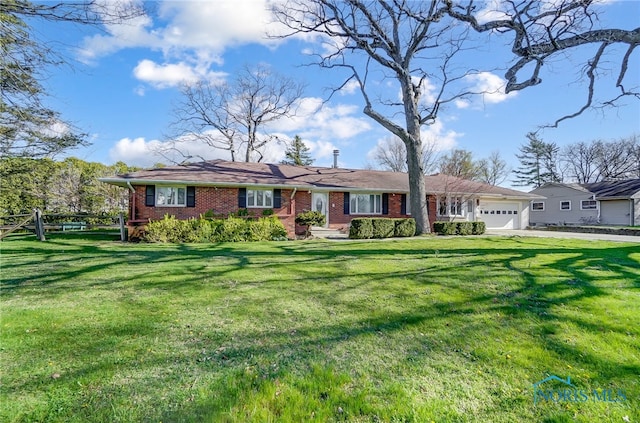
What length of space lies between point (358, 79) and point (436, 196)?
8.65 meters

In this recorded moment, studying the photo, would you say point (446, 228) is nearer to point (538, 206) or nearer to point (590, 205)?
point (590, 205)

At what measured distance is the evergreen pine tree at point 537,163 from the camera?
4700cm

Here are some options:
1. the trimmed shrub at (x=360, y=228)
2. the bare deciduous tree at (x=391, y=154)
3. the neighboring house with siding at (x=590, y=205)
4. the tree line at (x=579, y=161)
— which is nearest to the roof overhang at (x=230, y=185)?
the trimmed shrub at (x=360, y=228)

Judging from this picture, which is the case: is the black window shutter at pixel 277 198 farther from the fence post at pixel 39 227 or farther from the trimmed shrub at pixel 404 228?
the fence post at pixel 39 227

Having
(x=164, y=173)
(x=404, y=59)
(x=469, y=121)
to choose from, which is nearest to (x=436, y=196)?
(x=469, y=121)

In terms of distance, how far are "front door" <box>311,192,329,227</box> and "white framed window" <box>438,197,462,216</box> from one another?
741 cm

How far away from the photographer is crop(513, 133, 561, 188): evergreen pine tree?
47.0 metres

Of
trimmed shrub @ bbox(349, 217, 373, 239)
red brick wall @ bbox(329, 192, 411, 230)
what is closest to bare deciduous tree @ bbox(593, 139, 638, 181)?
red brick wall @ bbox(329, 192, 411, 230)

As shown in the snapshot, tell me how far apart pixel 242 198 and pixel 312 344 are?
12724mm

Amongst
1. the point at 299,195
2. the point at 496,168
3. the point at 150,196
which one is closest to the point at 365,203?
the point at 299,195

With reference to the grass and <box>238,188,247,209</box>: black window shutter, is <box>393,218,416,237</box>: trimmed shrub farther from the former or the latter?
the grass

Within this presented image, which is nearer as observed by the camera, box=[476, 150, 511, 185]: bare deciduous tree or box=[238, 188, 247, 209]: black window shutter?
box=[238, 188, 247, 209]: black window shutter

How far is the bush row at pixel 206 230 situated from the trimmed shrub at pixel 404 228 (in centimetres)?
590

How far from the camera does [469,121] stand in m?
19.9
